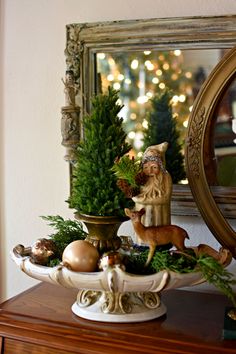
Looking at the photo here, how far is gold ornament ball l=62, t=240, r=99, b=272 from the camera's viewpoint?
39.2 inches

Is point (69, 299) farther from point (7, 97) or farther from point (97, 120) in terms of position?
point (7, 97)

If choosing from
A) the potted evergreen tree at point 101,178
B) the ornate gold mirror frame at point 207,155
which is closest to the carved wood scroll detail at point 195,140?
the ornate gold mirror frame at point 207,155

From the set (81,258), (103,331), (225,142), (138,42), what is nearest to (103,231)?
(81,258)

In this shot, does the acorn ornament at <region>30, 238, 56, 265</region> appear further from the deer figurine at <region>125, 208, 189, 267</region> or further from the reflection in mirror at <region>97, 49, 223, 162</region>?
the reflection in mirror at <region>97, 49, 223, 162</region>

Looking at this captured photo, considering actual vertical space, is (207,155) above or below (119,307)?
above

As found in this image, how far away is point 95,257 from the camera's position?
1.01 meters

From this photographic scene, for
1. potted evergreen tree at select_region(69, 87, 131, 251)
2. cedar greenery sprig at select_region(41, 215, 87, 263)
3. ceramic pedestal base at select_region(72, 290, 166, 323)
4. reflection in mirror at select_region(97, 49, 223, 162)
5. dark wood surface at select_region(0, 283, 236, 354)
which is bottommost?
dark wood surface at select_region(0, 283, 236, 354)

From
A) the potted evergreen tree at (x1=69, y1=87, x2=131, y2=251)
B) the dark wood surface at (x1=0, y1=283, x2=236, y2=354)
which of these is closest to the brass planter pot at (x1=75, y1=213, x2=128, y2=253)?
the potted evergreen tree at (x1=69, y1=87, x2=131, y2=251)

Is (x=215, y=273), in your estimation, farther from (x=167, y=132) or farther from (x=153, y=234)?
(x=167, y=132)

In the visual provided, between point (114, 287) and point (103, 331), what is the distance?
0.08 meters

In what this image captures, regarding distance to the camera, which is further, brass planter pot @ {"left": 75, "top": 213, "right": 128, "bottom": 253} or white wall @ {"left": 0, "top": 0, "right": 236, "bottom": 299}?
white wall @ {"left": 0, "top": 0, "right": 236, "bottom": 299}

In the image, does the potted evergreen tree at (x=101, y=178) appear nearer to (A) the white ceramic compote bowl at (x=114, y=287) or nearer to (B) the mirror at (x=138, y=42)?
(A) the white ceramic compote bowl at (x=114, y=287)

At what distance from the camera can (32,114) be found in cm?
143

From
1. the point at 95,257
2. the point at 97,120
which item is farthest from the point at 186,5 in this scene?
the point at 95,257
